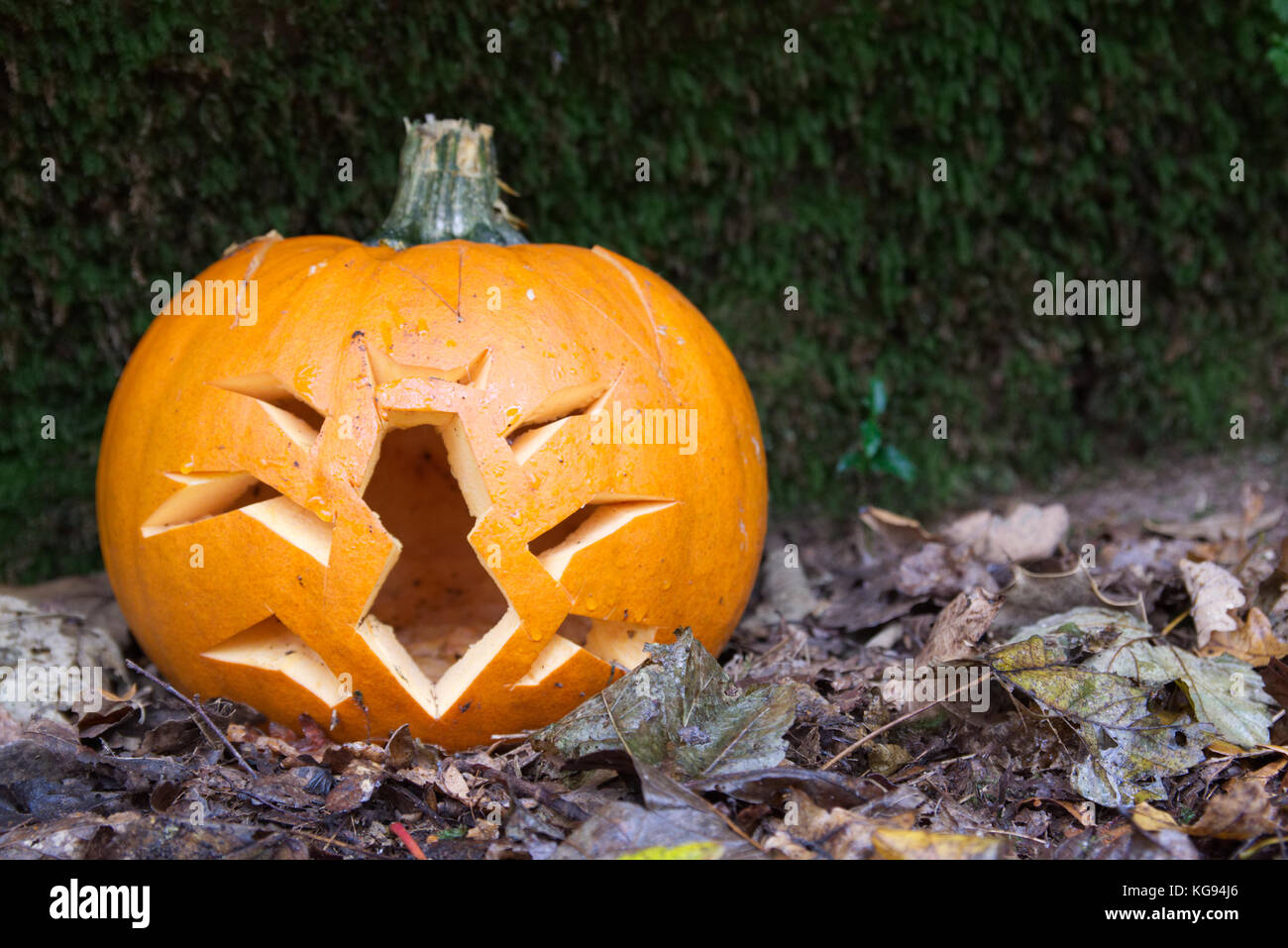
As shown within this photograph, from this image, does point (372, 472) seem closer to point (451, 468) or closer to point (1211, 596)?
point (451, 468)

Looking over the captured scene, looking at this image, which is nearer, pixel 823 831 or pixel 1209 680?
pixel 823 831

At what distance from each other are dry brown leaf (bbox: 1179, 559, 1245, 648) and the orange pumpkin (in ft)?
3.70

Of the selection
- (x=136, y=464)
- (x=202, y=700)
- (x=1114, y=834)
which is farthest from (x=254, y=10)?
(x=1114, y=834)

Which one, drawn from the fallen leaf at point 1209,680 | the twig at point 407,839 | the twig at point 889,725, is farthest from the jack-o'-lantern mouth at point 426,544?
the fallen leaf at point 1209,680

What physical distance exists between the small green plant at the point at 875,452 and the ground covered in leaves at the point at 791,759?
3.06 ft

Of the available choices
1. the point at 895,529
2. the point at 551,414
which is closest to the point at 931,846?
the point at 551,414

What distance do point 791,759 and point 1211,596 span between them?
1.32 meters

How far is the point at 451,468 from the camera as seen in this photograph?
7.76ft

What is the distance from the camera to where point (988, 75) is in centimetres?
337

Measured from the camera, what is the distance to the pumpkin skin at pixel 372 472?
2176 mm

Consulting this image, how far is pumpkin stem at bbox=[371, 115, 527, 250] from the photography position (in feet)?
8.71

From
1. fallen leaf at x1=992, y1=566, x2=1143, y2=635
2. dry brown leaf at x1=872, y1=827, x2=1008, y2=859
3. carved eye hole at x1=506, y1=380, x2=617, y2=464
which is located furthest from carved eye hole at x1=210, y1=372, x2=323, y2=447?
fallen leaf at x1=992, y1=566, x2=1143, y2=635

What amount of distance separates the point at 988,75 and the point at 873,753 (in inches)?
90.3

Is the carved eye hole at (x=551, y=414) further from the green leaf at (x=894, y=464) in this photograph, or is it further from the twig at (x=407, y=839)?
the green leaf at (x=894, y=464)
